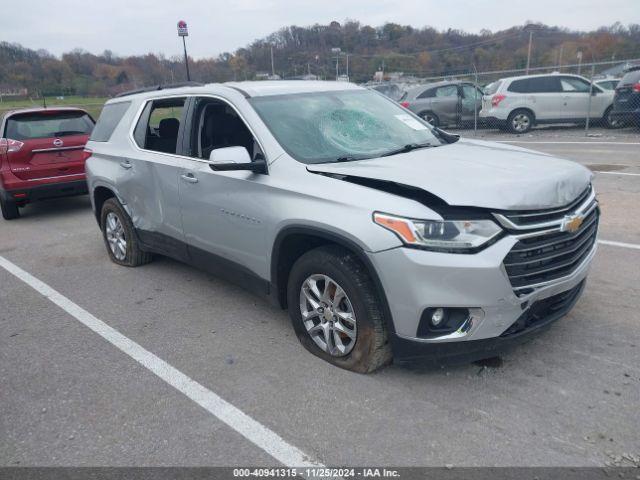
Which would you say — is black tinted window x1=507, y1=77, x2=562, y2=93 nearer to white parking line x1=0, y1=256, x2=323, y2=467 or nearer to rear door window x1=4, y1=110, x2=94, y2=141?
rear door window x1=4, y1=110, x2=94, y2=141

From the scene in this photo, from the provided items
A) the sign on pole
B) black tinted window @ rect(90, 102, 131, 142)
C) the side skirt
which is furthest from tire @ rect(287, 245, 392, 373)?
the sign on pole

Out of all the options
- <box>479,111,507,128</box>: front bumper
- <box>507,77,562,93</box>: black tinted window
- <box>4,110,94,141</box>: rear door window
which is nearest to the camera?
<box>4,110,94,141</box>: rear door window

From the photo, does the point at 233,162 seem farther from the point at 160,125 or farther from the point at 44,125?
the point at 44,125

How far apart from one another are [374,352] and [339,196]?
3.12 feet

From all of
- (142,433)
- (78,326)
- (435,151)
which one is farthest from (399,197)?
(78,326)

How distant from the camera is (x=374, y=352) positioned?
319cm

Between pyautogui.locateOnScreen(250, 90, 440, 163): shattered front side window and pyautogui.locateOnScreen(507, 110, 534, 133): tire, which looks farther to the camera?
pyautogui.locateOnScreen(507, 110, 534, 133): tire

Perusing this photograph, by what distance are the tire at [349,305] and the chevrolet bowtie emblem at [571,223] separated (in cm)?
114

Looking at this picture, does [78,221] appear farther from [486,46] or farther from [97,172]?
[486,46]

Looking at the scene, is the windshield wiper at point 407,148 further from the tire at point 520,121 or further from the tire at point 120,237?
the tire at point 520,121

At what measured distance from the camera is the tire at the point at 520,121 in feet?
50.3

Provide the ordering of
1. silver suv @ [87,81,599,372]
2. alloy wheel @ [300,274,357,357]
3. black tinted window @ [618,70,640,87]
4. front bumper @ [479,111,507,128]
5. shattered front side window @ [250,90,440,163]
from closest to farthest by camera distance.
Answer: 1. silver suv @ [87,81,599,372]
2. alloy wheel @ [300,274,357,357]
3. shattered front side window @ [250,90,440,163]
4. black tinted window @ [618,70,640,87]
5. front bumper @ [479,111,507,128]

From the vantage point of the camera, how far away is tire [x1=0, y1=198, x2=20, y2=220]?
8266mm

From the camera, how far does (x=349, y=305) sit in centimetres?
323
